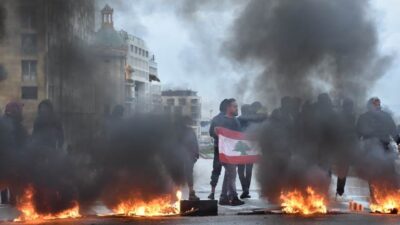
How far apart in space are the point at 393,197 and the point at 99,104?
5.02 m

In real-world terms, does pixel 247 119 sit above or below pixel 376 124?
above

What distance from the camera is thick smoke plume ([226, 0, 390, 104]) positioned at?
13.0 m

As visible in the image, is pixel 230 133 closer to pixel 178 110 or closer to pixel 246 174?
pixel 246 174

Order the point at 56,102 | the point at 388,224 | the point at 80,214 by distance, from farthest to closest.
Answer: the point at 56,102 → the point at 80,214 → the point at 388,224

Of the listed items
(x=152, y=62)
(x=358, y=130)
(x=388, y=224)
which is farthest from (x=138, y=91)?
(x=388, y=224)

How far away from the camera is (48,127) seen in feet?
39.0

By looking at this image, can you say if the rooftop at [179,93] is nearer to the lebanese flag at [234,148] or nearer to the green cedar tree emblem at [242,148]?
the lebanese flag at [234,148]

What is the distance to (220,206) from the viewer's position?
1315 cm

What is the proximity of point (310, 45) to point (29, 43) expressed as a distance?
4.71m

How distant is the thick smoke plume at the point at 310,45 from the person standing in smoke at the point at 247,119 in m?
0.53

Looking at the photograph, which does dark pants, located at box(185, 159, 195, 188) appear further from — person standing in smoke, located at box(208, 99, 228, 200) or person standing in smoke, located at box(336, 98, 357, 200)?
person standing in smoke, located at box(336, 98, 357, 200)

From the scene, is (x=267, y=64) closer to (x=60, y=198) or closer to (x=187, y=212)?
(x=187, y=212)

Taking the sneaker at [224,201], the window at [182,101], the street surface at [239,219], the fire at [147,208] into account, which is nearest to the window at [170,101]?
the window at [182,101]

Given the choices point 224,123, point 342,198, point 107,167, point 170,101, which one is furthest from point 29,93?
point 342,198
